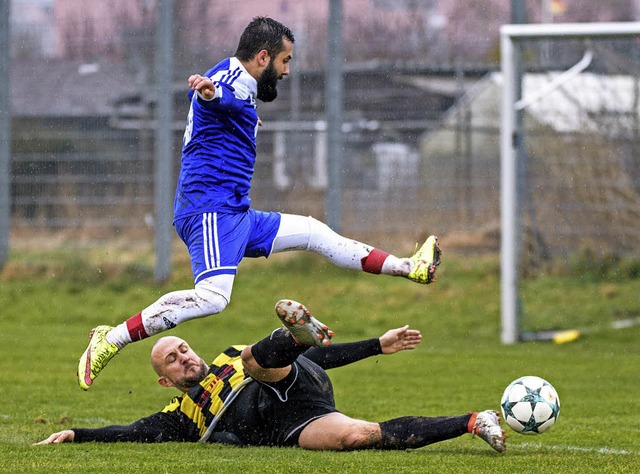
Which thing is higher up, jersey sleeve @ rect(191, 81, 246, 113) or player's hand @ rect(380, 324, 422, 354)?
jersey sleeve @ rect(191, 81, 246, 113)

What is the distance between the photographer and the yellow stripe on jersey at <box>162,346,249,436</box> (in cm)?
672

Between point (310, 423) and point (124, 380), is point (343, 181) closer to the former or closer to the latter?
point (124, 380)

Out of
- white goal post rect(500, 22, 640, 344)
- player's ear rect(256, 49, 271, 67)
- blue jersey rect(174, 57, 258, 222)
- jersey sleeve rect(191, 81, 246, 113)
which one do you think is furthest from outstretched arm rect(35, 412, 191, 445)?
white goal post rect(500, 22, 640, 344)

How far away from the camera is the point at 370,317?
14.5 m

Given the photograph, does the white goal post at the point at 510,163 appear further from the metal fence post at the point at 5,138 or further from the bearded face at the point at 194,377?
the metal fence post at the point at 5,138

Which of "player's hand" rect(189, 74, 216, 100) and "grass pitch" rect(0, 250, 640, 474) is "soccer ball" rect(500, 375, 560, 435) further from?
"player's hand" rect(189, 74, 216, 100)

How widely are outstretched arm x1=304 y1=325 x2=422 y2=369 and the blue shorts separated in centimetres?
74

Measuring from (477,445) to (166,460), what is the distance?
1969 millimetres

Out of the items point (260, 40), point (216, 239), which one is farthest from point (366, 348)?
point (260, 40)

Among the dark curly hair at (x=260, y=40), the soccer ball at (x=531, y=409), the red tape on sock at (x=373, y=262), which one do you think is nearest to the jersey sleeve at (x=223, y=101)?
the dark curly hair at (x=260, y=40)

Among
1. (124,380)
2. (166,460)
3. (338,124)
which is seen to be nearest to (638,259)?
(338,124)

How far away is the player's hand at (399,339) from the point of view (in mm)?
6617

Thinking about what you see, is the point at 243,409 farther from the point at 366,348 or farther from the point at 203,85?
the point at 203,85

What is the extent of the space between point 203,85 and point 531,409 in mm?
2532
